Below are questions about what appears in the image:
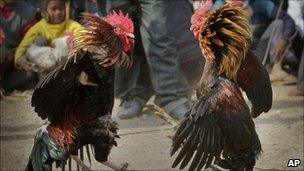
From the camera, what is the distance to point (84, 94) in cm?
392

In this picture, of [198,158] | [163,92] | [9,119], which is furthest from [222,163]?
[9,119]

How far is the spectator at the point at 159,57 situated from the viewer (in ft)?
19.3

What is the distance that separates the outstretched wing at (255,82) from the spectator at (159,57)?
71.8 inches

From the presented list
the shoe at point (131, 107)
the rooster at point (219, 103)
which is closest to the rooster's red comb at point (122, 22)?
the rooster at point (219, 103)

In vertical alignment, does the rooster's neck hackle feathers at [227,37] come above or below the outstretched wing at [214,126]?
above

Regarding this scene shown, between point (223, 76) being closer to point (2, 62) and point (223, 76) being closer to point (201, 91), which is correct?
point (201, 91)

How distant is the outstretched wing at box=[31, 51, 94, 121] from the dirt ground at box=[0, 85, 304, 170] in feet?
3.59

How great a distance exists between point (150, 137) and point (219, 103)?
6.89ft

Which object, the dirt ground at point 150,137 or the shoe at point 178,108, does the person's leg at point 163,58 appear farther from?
the dirt ground at point 150,137

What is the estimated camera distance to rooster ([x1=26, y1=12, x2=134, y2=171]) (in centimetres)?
379

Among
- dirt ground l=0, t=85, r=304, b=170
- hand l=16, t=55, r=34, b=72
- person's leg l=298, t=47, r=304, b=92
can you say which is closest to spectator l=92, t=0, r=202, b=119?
dirt ground l=0, t=85, r=304, b=170

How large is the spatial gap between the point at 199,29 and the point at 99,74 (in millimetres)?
681

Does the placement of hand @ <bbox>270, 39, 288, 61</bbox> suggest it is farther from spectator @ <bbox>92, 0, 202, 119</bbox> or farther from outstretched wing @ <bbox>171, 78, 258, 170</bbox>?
outstretched wing @ <bbox>171, 78, 258, 170</bbox>

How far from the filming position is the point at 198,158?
3494 millimetres
